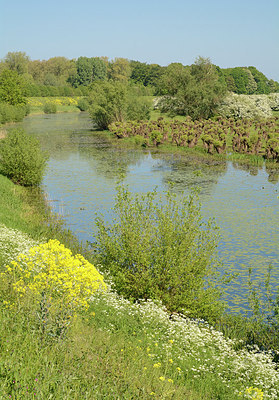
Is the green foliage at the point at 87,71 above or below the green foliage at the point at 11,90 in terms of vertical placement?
above

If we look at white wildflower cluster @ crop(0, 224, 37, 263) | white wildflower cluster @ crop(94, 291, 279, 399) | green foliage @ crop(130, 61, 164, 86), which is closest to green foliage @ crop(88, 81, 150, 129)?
white wildflower cluster @ crop(0, 224, 37, 263)

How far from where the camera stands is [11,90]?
255 ft

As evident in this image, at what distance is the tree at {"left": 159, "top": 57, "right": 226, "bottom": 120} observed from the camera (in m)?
59.5

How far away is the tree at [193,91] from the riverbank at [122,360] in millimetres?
51897

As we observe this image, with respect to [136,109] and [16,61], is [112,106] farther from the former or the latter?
[16,61]

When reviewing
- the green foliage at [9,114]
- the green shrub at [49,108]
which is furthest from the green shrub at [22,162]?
the green shrub at [49,108]

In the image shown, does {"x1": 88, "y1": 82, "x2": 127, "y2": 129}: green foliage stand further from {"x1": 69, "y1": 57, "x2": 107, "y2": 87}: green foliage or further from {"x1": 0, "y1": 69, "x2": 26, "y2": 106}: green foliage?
{"x1": 69, "y1": 57, "x2": 107, "y2": 87}: green foliage

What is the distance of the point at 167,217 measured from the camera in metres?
10.7

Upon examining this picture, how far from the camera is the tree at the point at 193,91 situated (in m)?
59.5

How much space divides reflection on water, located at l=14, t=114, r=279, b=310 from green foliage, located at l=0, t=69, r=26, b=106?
39459 mm

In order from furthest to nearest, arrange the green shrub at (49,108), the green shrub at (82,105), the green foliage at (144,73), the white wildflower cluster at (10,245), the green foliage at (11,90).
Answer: the green foliage at (144,73) < the green shrub at (82,105) < the green shrub at (49,108) < the green foliage at (11,90) < the white wildflower cluster at (10,245)

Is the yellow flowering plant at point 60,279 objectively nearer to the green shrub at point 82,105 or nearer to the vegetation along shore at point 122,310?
the vegetation along shore at point 122,310

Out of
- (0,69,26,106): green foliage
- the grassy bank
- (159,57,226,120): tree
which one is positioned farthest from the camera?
the grassy bank

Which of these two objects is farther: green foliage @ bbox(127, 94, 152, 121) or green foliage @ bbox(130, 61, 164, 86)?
green foliage @ bbox(130, 61, 164, 86)
